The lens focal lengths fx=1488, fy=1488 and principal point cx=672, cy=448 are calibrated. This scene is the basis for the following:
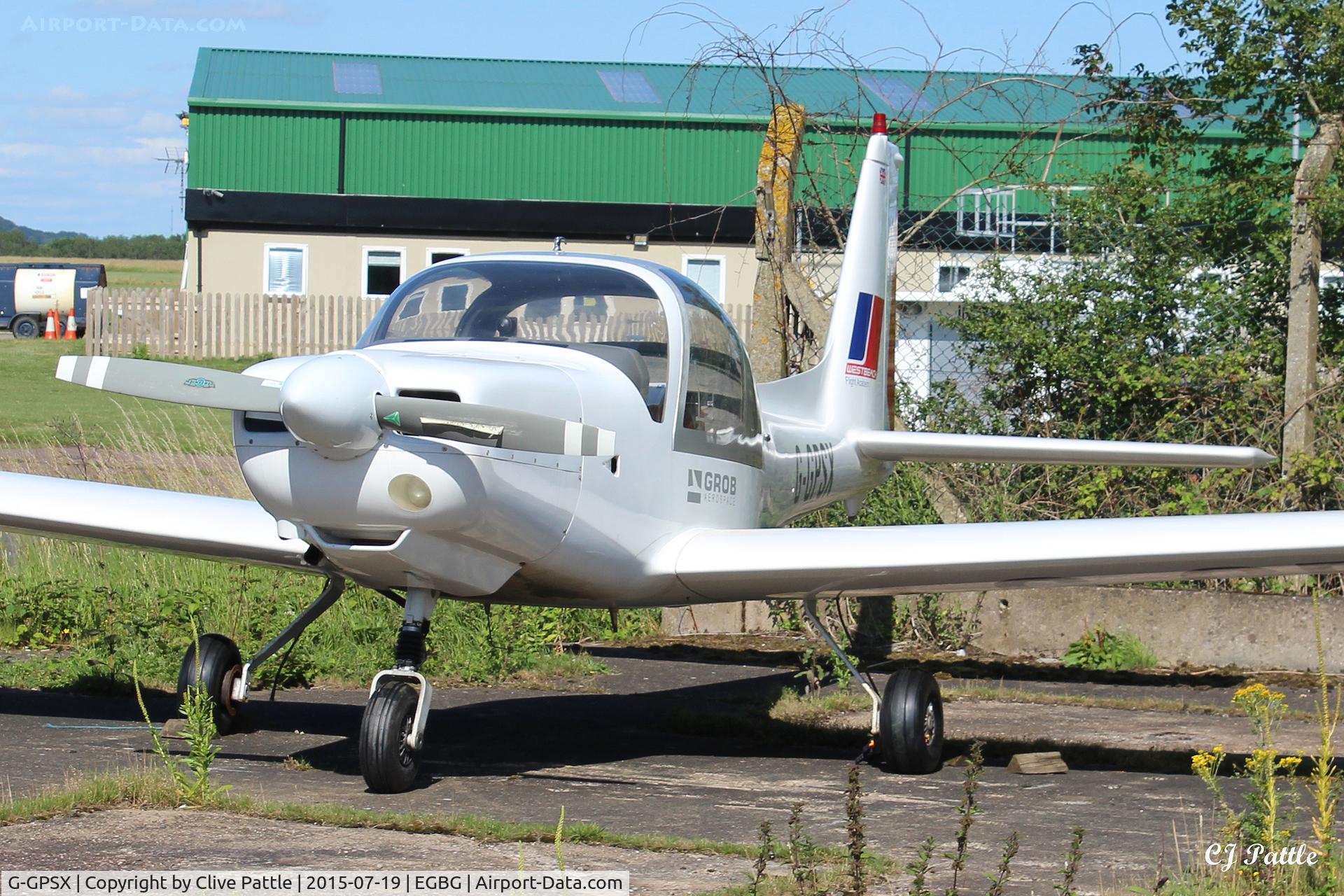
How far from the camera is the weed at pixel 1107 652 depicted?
8992 mm

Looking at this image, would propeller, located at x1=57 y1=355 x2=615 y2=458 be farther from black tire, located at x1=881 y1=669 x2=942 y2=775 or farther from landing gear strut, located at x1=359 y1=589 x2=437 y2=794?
black tire, located at x1=881 y1=669 x2=942 y2=775

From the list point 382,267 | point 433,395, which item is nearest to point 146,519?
point 433,395

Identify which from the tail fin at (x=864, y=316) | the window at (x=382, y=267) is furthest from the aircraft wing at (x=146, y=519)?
the window at (x=382, y=267)

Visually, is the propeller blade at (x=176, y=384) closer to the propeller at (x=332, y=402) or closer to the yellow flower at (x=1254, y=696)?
the propeller at (x=332, y=402)

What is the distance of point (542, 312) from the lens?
6.19 metres

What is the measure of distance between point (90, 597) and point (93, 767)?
12.6ft

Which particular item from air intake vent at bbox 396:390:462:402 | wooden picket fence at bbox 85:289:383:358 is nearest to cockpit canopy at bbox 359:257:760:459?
air intake vent at bbox 396:390:462:402

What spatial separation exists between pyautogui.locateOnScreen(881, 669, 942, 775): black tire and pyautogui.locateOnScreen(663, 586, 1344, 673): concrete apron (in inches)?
87.8

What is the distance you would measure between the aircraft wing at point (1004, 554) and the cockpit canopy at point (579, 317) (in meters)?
0.57

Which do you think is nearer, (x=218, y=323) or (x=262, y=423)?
(x=262, y=423)

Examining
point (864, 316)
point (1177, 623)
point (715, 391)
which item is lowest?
point (1177, 623)

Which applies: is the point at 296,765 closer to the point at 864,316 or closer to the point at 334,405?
the point at 334,405

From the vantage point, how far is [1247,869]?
3.83 meters

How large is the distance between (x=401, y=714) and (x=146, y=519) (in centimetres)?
212
